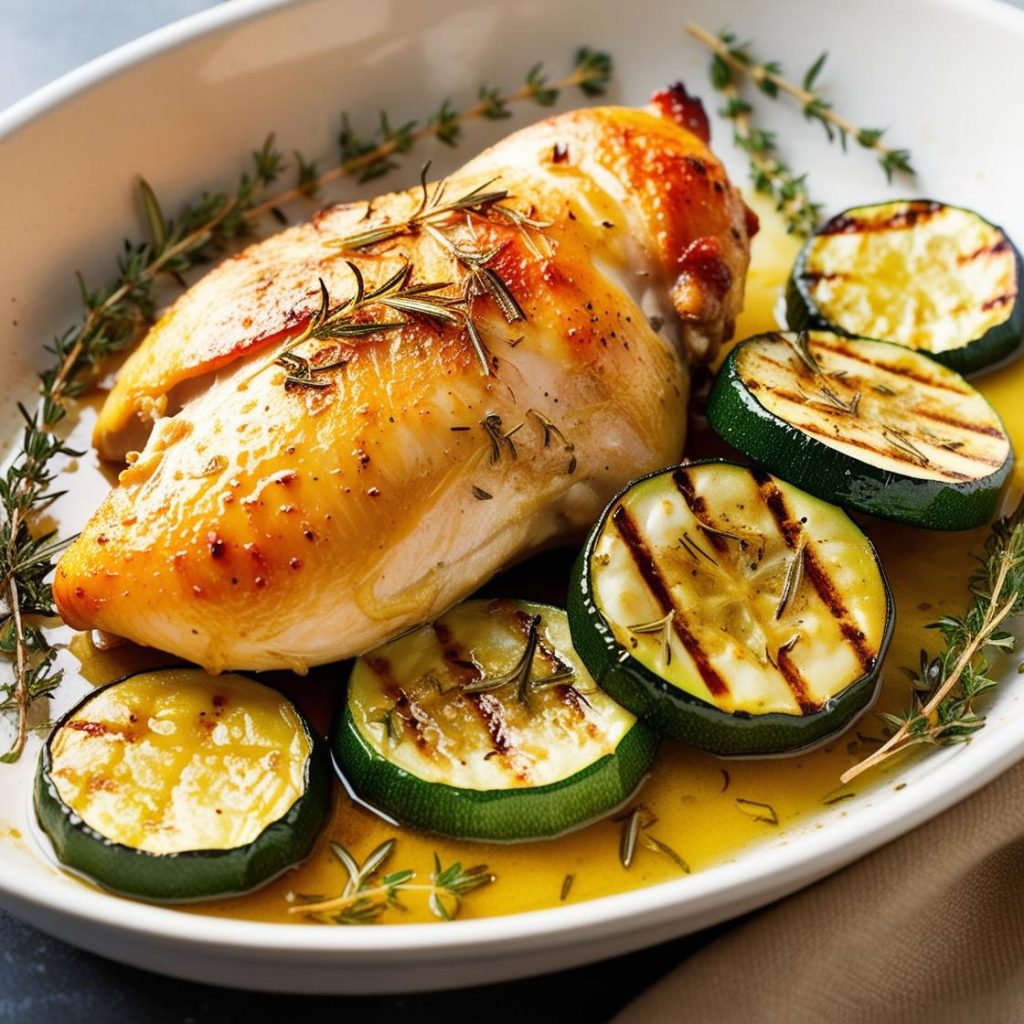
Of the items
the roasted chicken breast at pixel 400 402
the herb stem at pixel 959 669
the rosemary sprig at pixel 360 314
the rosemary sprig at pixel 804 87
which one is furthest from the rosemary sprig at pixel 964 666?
the rosemary sprig at pixel 804 87

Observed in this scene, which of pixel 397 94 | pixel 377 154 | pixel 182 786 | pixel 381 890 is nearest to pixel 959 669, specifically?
pixel 381 890

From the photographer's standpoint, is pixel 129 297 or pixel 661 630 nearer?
pixel 661 630

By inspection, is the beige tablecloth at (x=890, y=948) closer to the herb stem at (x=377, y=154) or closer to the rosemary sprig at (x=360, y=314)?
the rosemary sprig at (x=360, y=314)

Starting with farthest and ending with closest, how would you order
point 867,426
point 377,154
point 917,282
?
point 377,154 → point 917,282 → point 867,426

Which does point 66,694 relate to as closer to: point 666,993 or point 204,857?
point 204,857

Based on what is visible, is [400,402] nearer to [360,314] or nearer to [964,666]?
[360,314]

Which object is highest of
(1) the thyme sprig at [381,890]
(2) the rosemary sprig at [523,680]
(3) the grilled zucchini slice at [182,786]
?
(3) the grilled zucchini slice at [182,786]

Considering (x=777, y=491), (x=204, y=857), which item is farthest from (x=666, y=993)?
(x=777, y=491)
